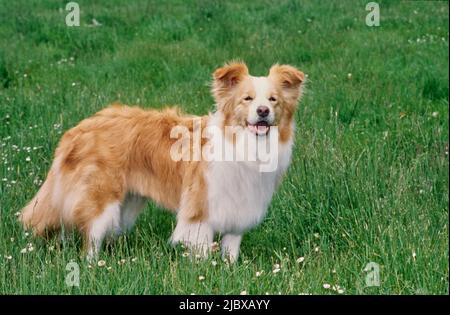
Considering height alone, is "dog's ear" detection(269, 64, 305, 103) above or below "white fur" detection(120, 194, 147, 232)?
above

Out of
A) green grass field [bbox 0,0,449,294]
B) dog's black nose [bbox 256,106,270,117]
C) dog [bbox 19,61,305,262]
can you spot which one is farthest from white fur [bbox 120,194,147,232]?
dog's black nose [bbox 256,106,270,117]

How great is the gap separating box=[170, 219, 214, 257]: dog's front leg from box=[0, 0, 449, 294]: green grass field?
0.10 m

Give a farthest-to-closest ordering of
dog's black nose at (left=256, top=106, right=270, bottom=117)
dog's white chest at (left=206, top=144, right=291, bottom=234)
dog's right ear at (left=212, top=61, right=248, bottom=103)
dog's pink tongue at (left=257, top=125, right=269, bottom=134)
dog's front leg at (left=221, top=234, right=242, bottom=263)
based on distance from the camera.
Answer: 1. dog's front leg at (left=221, top=234, right=242, bottom=263)
2. dog's white chest at (left=206, top=144, right=291, bottom=234)
3. dog's right ear at (left=212, top=61, right=248, bottom=103)
4. dog's pink tongue at (left=257, top=125, right=269, bottom=134)
5. dog's black nose at (left=256, top=106, right=270, bottom=117)

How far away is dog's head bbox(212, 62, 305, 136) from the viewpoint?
482 cm

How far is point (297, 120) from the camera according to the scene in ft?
23.8

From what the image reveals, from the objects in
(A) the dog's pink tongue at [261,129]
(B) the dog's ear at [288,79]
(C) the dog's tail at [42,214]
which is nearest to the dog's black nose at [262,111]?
(A) the dog's pink tongue at [261,129]

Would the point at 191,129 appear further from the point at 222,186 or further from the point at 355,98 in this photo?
the point at 355,98

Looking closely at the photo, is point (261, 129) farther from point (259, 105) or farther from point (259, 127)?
point (259, 105)

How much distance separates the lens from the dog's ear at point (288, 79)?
503 cm

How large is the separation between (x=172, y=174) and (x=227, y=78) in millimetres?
783

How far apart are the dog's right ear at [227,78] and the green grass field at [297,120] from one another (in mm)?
898

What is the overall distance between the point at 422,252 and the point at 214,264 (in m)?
1.16

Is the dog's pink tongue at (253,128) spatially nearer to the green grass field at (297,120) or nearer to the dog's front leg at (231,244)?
the green grass field at (297,120)

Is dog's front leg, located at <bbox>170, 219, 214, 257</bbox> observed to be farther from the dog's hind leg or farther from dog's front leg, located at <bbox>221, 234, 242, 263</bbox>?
the dog's hind leg
